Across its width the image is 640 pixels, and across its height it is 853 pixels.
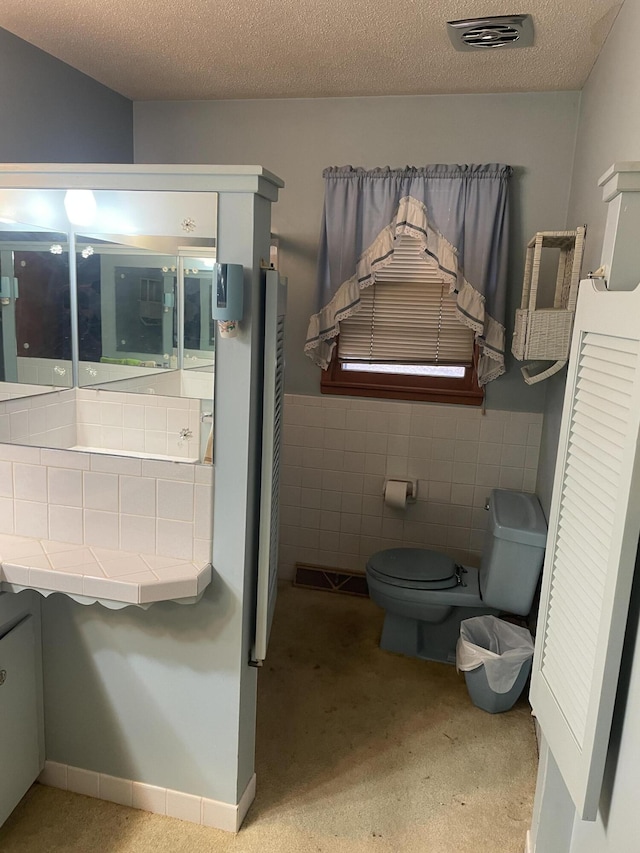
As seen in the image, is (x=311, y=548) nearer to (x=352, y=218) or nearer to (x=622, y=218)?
(x=352, y=218)

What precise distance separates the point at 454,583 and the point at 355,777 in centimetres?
96

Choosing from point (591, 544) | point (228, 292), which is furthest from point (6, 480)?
point (591, 544)

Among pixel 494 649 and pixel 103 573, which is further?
pixel 494 649

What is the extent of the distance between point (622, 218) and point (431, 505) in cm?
223

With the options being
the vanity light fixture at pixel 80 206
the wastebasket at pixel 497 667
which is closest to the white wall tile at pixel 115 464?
the vanity light fixture at pixel 80 206

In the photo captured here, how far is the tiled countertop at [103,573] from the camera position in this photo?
163 cm

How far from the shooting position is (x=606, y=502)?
1.17m

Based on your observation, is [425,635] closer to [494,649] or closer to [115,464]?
[494,649]

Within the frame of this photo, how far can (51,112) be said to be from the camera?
264cm

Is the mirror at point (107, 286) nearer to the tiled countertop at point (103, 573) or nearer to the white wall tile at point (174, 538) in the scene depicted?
the white wall tile at point (174, 538)

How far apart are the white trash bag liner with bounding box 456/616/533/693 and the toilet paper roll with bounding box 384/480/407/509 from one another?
2.39 ft

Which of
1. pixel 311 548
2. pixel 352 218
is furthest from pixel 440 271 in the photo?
pixel 311 548

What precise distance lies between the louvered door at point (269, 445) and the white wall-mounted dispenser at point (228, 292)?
125 mm

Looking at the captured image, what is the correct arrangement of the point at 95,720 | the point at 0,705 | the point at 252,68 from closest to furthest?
the point at 0,705, the point at 95,720, the point at 252,68
